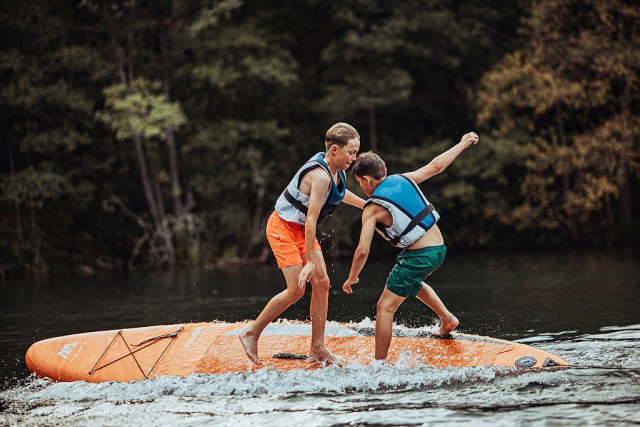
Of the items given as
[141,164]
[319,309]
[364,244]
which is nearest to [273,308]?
[319,309]

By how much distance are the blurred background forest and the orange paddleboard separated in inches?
521

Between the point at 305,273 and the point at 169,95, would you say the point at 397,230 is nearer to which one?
the point at 305,273

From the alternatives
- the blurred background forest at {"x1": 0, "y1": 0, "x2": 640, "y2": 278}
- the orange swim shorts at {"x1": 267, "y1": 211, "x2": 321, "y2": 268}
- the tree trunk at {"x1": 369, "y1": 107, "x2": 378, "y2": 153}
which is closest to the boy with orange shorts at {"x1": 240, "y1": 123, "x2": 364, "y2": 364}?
the orange swim shorts at {"x1": 267, "y1": 211, "x2": 321, "y2": 268}

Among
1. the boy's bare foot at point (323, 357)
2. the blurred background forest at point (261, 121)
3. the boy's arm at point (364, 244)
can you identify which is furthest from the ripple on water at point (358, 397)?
the blurred background forest at point (261, 121)

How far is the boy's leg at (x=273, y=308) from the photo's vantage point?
6820 mm

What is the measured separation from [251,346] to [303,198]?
1.35 metres

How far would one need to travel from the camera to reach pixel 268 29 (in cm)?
2423

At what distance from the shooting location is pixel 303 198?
6.77 meters

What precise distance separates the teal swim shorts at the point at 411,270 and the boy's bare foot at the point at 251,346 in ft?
4.10

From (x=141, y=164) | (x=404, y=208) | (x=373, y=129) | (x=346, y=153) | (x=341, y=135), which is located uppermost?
(x=373, y=129)

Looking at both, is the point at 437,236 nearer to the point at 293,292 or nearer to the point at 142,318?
the point at 293,292

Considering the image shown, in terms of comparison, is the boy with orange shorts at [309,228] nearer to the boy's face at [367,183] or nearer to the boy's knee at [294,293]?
the boy's knee at [294,293]

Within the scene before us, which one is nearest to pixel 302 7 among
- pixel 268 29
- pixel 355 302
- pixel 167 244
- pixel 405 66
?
pixel 268 29

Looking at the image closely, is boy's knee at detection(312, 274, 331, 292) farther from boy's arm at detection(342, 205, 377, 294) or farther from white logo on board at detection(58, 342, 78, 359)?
white logo on board at detection(58, 342, 78, 359)
